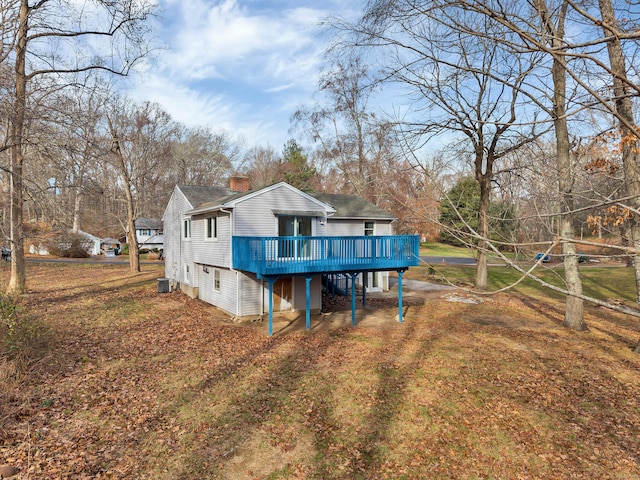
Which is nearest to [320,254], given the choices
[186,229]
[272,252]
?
[272,252]

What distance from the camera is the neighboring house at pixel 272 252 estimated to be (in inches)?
526

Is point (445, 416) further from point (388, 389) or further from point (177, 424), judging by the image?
point (177, 424)

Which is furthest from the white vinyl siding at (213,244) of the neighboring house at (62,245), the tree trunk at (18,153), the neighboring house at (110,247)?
the neighboring house at (110,247)

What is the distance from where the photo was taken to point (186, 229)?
66.0 ft

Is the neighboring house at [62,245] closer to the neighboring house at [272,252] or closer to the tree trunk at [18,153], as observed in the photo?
the tree trunk at [18,153]

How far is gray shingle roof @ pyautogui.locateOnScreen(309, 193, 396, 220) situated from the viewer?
20694 millimetres

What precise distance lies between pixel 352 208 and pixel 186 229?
916cm

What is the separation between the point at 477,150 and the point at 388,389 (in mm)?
15263

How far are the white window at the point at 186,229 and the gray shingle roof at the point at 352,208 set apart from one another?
23.0ft

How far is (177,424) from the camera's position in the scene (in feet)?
23.0

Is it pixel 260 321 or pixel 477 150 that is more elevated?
pixel 477 150

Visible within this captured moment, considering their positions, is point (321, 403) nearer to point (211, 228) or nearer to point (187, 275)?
point (211, 228)

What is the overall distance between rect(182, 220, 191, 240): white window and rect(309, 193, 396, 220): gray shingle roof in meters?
7.00

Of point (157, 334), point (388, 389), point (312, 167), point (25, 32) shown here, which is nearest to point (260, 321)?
point (157, 334)
